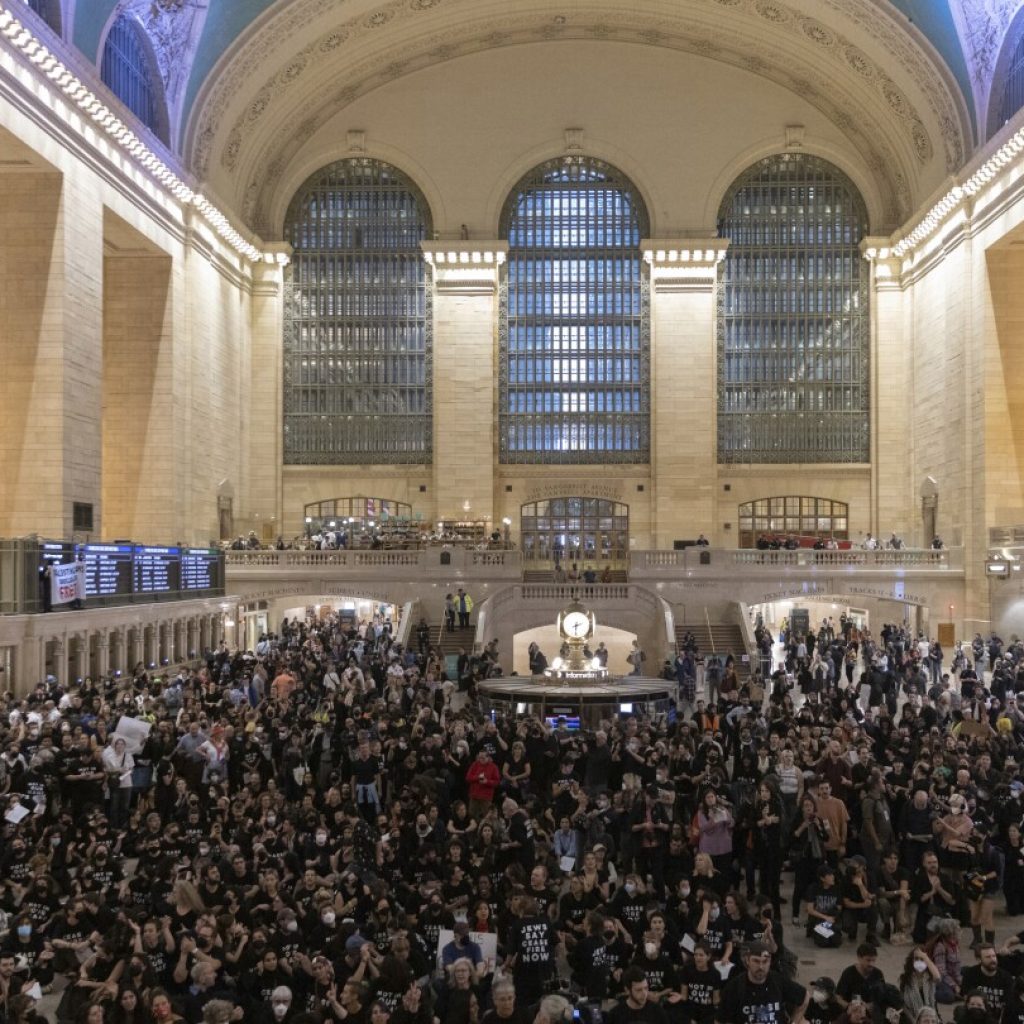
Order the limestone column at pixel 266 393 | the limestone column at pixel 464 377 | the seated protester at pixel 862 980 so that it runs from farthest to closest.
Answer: the limestone column at pixel 266 393, the limestone column at pixel 464 377, the seated protester at pixel 862 980

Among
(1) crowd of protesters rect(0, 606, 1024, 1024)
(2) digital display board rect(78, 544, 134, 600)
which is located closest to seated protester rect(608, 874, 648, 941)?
(1) crowd of protesters rect(0, 606, 1024, 1024)

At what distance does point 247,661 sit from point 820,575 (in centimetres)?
1853

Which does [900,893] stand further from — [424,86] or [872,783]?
[424,86]

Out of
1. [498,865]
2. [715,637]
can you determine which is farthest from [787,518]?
[498,865]

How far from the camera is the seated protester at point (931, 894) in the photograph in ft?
33.1

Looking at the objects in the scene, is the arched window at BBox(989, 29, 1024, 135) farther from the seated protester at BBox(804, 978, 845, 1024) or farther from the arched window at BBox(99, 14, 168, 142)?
the seated protester at BBox(804, 978, 845, 1024)

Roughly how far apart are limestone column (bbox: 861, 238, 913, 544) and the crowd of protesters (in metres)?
27.1

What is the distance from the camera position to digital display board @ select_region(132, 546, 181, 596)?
26.5 meters

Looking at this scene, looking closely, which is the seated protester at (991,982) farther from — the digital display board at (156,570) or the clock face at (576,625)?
the digital display board at (156,570)

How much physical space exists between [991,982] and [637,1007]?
2.22 m

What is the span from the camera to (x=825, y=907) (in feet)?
34.1

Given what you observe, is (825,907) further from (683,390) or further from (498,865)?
(683,390)

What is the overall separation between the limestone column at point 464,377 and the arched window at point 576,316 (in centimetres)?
99

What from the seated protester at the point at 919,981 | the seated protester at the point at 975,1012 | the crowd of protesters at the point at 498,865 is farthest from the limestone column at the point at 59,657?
the seated protester at the point at 975,1012
